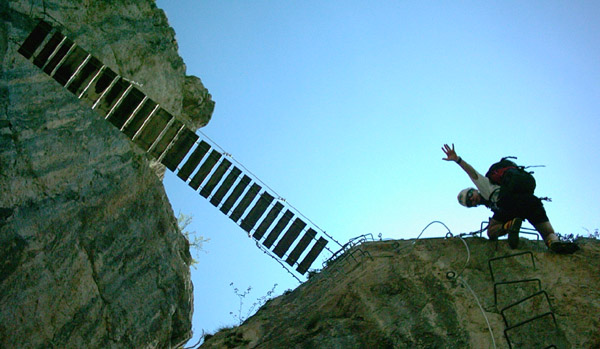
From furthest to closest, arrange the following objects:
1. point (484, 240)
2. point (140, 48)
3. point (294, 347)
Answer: point (140, 48), point (484, 240), point (294, 347)

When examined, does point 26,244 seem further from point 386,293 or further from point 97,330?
point 386,293

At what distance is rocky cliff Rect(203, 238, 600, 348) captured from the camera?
714cm

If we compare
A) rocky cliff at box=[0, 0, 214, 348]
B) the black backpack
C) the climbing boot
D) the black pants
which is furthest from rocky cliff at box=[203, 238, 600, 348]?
rocky cliff at box=[0, 0, 214, 348]

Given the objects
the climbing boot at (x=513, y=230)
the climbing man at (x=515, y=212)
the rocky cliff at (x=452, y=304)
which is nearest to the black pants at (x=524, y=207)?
the climbing man at (x=515, y=212)

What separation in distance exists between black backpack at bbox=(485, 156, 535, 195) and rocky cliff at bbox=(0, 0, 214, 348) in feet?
26.9

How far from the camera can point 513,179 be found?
8.72 metres

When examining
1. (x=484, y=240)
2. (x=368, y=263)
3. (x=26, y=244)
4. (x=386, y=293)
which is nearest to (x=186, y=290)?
(x=26, y=244)

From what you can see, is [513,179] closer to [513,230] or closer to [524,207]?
[524,207]

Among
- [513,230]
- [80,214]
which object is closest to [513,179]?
[513,230]

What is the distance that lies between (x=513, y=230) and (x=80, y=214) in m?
9.14

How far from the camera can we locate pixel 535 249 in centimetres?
887


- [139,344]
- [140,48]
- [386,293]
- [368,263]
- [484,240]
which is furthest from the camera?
[140,48]

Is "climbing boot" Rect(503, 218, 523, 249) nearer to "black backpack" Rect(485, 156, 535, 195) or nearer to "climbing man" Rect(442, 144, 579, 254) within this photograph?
"climbing man" Rect(442, 144, 579, 254)

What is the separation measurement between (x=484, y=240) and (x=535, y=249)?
82 cm
